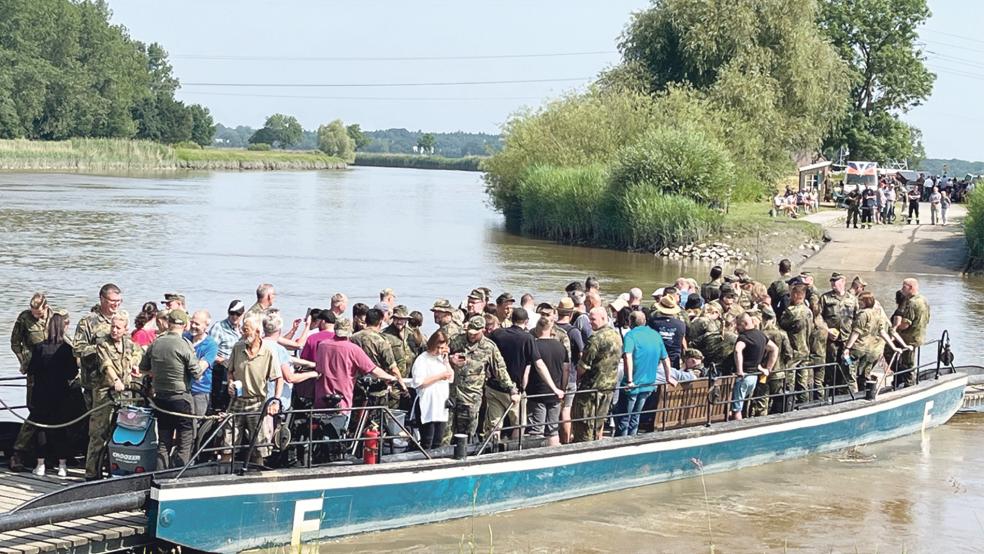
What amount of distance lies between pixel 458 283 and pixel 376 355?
2459cm

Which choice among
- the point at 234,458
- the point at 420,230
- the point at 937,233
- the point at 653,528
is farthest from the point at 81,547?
the point at 420,230

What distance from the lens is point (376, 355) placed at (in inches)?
494

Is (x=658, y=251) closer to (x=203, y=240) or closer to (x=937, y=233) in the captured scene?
(x=937, y=233)

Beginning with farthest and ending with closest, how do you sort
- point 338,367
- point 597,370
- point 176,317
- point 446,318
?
point 597,370 → point 446,318 → point 338,367 → point 176,317

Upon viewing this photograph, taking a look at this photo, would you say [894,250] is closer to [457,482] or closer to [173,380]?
[457,482]

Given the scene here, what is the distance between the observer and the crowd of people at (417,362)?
38.4ft

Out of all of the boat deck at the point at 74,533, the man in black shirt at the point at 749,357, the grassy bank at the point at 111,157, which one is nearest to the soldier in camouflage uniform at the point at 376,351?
the boat deck at the point at 74,533

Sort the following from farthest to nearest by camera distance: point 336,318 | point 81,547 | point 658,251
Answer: point 658,251 < point 336,318 < point 81,547

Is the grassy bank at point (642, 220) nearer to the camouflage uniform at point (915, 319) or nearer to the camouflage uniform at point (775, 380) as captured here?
the camouflage uniform at point (915, 319)

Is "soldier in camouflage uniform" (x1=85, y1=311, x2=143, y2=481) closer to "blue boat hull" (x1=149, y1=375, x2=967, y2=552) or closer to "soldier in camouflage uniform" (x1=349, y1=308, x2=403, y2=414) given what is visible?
"blue boat hull" (x1=149, y1=375, x2=967, y2=552)

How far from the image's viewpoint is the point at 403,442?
13289 millimetres

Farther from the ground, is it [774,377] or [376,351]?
[376,351]

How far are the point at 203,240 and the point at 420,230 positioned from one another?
41.9 feet

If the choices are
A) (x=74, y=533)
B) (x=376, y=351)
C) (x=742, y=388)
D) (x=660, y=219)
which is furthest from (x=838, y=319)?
(x=660, y=219)
